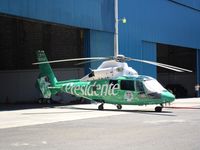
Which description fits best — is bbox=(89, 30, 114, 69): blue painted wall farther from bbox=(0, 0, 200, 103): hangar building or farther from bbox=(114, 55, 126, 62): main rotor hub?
bbox=(114, 55, 126, 62): main rotor hub

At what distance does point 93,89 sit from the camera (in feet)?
87.2

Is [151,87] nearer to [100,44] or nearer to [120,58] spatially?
[120,58]

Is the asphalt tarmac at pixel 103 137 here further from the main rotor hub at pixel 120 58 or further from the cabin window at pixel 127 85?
the main rotor hub at pixel 120 58

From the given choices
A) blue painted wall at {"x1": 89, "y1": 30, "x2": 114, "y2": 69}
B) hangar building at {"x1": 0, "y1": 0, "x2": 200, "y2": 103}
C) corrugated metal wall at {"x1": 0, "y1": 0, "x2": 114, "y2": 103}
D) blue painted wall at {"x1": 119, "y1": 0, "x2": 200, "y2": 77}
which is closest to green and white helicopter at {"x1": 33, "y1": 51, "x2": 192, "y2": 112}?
corrugated metal wall at {"x1": 0, "y1": 0, "x2": 114, "y2": 103}

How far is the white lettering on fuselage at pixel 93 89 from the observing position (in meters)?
25.8

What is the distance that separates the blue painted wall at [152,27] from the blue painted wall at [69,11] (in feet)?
6.33

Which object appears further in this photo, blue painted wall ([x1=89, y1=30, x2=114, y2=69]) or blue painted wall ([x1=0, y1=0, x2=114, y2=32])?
blue painted wall ([x1=89, y1=30, x2=114, y2=69])

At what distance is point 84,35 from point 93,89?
26.8 ft

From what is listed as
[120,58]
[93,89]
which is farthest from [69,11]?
[120,58]

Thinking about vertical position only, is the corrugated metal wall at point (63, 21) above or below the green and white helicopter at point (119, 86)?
above

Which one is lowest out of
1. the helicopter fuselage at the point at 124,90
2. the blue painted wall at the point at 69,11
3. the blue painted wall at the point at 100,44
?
the helicopter fuselage at the point at 124,90

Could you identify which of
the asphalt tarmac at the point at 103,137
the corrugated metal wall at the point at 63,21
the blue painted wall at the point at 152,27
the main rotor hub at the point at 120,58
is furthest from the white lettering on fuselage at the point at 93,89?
the blue painted wall at the point at 152,27

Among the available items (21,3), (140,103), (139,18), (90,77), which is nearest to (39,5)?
(21,3)

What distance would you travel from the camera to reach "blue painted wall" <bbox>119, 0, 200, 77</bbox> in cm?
3697
